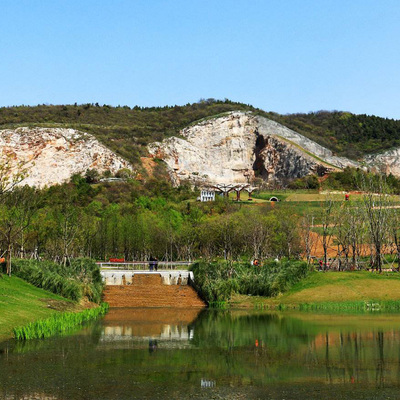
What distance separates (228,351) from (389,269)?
107 ft

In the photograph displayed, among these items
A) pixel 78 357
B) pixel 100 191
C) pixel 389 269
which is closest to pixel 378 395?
pixel 78 357

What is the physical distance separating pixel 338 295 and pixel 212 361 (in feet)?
74.1

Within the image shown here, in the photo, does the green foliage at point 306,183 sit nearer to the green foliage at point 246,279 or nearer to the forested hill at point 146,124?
the forested hill at point 146,124

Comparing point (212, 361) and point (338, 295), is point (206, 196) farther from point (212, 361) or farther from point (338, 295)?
point (212, 361)

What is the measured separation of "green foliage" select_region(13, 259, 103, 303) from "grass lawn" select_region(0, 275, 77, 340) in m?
1.00

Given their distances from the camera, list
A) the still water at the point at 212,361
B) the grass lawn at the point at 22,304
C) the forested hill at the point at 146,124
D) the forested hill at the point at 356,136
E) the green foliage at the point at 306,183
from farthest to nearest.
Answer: the forested hill at the point at 356,136 < the forested hill at the point at 146,124 < the green foliage at the point at 306,183 < the grass lawn at the point at 22,304 < the still water at the point at 212,361

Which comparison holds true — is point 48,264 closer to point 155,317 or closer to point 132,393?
point 155,317

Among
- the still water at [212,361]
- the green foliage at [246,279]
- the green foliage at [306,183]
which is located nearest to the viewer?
the still water at [212,361]

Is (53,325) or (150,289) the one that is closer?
(53,325)

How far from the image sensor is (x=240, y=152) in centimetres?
16975

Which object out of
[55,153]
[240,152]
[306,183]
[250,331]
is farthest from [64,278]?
[240,152]

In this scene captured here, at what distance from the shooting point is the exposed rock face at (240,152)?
157 metres

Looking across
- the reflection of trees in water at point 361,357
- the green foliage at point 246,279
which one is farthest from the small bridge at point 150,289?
the reflection of trees in water at point 361,357

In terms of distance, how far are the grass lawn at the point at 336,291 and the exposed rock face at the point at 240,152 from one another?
351ft
